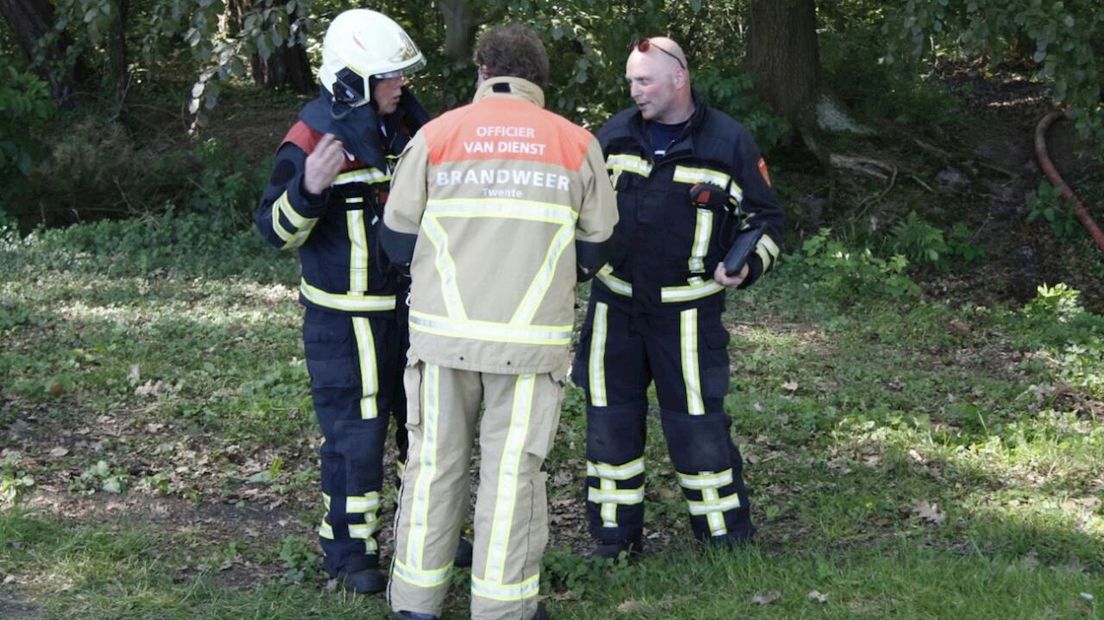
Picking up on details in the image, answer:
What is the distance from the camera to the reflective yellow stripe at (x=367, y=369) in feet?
16.3

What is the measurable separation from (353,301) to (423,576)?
1.14 metres

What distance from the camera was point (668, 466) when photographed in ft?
22.1

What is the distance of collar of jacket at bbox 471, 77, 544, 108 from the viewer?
4375mm

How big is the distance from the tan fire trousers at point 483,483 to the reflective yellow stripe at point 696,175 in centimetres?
117

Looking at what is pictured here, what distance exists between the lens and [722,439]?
208 inches

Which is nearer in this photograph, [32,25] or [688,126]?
[688,126]

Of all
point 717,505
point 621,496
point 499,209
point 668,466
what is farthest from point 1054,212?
point 499,209

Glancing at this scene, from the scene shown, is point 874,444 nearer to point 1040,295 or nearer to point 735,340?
point 735,340

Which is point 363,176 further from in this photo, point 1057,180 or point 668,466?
point 1057,180

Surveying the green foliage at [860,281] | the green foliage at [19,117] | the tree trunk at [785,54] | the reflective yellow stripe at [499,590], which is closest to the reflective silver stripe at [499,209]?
the reflective yellow stripe at [499,590]

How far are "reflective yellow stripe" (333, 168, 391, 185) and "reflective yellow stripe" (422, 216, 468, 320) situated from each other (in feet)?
2.29

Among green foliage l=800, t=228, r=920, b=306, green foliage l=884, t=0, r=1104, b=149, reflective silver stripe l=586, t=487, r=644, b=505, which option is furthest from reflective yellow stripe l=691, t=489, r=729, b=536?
green foliage l=800, t=228, r=920, b=306

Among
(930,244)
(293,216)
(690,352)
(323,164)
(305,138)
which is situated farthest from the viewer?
(930,244)

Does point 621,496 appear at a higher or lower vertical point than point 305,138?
lower
